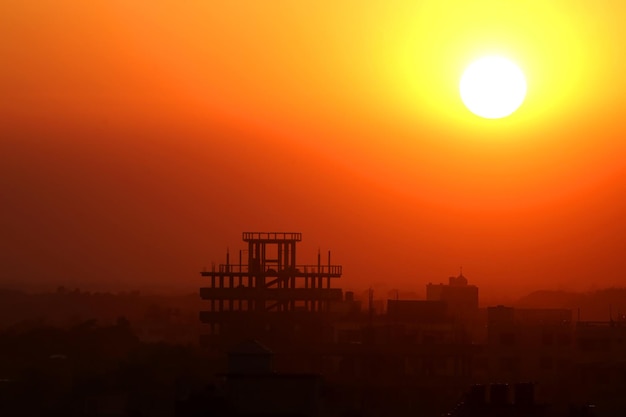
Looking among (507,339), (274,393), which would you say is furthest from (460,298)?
(274,393)

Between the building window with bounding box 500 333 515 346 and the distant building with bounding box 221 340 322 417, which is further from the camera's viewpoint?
the building window with bounding box 500 333 515 346

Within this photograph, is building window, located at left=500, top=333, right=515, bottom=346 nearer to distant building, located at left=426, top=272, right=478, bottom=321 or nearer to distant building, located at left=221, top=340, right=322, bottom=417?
distant building, located at left=426, top=272, right=478, bottom=321

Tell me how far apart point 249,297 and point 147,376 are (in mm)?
16532

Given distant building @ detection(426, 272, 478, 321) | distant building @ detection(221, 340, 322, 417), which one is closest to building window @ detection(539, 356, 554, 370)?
distant building @ detection(426, 272, 478, 321)

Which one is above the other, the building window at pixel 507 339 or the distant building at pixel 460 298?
the distant building at pixel 460 298

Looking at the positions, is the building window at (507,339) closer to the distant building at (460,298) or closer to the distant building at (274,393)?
the distant building at (460,298)

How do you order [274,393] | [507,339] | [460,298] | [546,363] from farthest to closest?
[460,298] → [507,339] → [546,363] → [274,393]

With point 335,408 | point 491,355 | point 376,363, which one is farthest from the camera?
point 491,355

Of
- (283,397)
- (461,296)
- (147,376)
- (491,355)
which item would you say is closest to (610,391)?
(491,355)

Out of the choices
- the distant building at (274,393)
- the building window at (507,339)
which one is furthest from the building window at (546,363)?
the distant building at (274,393)

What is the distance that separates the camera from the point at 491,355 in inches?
3329

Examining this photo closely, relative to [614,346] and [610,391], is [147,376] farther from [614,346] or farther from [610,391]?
[614,346]

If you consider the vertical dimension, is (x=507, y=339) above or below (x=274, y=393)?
above

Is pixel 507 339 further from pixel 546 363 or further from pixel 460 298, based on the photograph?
pixel 460 298
